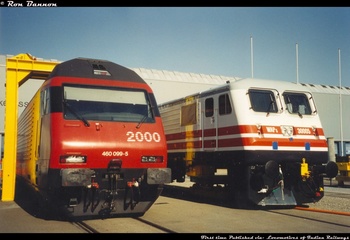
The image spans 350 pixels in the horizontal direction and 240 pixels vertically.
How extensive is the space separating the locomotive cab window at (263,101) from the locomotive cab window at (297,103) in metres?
0.43

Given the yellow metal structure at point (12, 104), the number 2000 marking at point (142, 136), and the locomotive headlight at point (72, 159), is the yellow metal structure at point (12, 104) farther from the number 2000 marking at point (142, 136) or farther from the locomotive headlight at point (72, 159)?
the number 2000 marking at point (142, 136)

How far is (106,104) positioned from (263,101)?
446 cm

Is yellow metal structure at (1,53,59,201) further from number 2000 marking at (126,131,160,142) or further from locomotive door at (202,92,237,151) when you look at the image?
number 2000 marking at (126,131,160,142)

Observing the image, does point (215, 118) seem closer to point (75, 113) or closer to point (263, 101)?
point (263, 101)

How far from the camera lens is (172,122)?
14195 mm

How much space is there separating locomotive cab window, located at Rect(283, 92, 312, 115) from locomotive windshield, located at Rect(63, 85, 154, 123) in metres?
4.27

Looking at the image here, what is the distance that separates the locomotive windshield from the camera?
7.74 m

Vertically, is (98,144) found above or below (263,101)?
below

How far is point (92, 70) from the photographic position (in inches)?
330

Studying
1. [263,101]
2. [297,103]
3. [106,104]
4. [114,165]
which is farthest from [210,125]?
[114,165]

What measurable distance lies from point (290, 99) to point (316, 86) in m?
29.9

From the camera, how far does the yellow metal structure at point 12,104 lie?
38.6 feet

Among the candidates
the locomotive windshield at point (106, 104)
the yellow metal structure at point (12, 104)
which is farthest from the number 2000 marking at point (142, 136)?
the yellow metal structure at point (12, 104)

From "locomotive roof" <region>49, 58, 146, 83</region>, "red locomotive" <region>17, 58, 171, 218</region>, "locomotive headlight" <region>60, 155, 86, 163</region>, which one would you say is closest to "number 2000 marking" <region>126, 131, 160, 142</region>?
"red locomotive" <region>17, 58, 171, 218</region>
